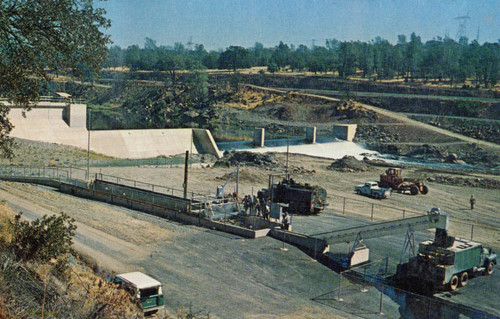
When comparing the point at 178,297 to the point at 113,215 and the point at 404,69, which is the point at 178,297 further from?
the point at 404,69

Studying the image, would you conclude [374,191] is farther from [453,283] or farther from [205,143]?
[205,143]

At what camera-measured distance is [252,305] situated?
18906 mm

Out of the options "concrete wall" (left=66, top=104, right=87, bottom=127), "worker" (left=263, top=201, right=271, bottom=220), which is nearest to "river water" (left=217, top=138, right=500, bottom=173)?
"concrete wall" (left=66, top=104, right=87, bottom=127)

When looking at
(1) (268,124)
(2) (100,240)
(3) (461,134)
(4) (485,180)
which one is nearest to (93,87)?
(1) (268,124)

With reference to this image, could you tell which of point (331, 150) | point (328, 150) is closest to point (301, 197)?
point (328, 150)

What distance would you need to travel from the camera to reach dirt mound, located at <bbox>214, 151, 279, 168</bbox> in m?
63.0

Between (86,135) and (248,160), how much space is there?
2172 cm

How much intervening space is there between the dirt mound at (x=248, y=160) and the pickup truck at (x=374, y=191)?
17.3 meters

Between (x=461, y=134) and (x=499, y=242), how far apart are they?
67.0 meters

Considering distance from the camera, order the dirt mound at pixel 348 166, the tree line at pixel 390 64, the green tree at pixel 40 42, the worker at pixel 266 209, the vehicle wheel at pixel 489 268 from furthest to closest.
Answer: the tree line at pixel 390 64, the dirt mound at pixel 348 166, the worker at pixel 266 209, the vehicle wheel at pixel 489 268, the green tree at pixel 40 42

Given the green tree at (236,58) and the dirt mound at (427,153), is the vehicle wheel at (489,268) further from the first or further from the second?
the green tree at (236,58)

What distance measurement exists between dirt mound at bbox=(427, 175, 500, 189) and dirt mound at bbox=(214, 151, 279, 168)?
18886 mm

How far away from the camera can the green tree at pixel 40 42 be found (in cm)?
1516

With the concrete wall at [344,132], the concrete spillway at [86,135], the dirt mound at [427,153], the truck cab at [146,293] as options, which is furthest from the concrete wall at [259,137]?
the truck cab at [146,293]
